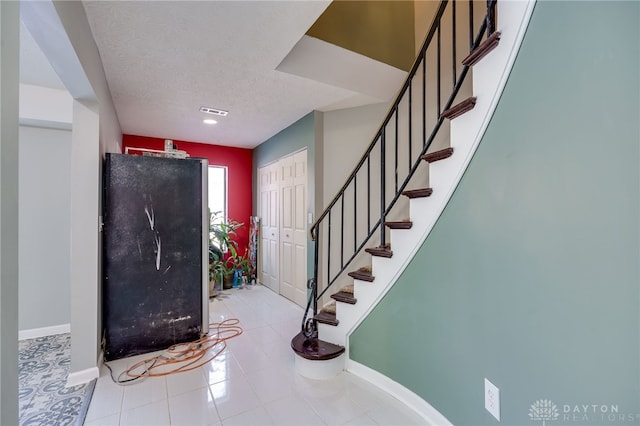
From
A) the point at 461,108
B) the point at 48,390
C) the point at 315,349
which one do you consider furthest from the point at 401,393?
the point at 48,390

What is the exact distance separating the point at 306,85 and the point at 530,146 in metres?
2.09

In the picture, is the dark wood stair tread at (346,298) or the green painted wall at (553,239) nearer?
the green painted wall at (553,239)

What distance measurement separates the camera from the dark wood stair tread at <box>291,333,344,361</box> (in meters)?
2.08

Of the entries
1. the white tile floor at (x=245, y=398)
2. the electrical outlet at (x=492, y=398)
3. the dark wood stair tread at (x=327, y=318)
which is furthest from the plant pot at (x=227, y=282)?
the electrical outlet at (x=492, y=398)

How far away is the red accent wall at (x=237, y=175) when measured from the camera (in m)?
4.87

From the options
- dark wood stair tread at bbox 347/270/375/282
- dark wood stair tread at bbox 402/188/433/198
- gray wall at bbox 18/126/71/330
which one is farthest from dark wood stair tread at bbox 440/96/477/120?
gray wall at bbox 18/126/71/330

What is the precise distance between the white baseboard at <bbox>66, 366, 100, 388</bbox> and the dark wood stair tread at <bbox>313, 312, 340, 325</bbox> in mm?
1721

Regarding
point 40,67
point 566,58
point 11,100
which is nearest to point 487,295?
point 566,58

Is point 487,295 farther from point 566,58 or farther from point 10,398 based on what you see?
point 10,398

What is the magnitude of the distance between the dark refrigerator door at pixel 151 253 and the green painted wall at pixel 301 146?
4.26 ft

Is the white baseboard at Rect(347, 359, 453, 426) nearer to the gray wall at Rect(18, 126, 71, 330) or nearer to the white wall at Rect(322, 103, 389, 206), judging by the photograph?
the white wall at Rect(322, 103, 389, 206)

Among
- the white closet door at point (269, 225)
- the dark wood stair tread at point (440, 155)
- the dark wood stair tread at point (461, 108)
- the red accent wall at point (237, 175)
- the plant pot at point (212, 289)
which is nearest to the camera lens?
the dark wood stair tread at point (461, 108)

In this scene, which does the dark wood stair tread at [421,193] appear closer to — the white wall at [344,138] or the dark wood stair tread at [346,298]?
the dark wood stair tread at [346,298]

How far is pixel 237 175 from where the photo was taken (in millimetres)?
5133
